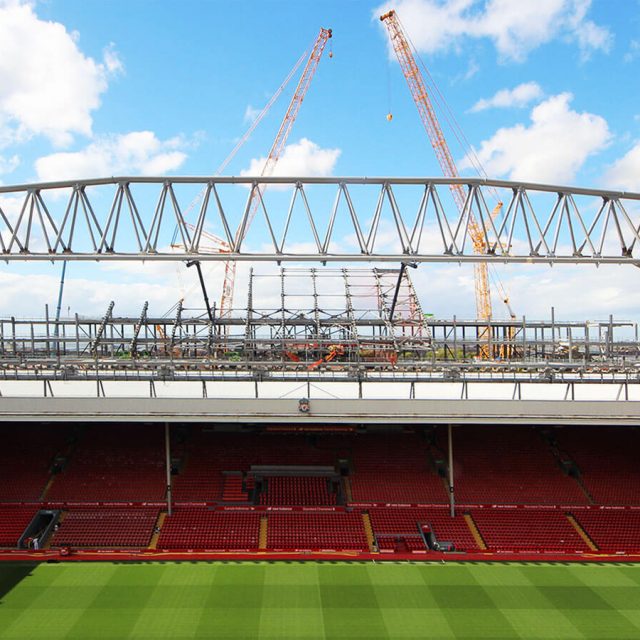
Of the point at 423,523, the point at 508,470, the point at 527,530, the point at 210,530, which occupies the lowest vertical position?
the point at 527,530

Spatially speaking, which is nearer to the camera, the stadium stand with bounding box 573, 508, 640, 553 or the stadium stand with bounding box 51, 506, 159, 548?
the stadium stand with bounding box 51, 506, 159, 548

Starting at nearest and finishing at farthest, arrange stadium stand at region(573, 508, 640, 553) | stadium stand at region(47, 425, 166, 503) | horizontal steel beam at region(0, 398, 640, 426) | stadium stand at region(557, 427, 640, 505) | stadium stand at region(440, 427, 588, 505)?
horizontal steel beam at region(0, 398, 640, 426), stadium stand at region(573, 508, 640, 553), stadium stand at region(47, 425, 166, 503), stadium stand at region(440, 427, 588, 505), stadium stand at region(557, 427, 640, 505)

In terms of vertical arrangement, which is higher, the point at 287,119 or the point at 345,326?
the point at 287,119

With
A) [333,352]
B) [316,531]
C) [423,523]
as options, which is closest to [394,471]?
[423,523]

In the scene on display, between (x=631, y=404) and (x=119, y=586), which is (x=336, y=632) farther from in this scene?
(x=631, y=404)

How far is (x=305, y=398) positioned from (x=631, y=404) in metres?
12.3

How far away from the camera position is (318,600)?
16.2m

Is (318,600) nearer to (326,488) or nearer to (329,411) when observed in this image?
(329,411)

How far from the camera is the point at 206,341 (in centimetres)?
3341

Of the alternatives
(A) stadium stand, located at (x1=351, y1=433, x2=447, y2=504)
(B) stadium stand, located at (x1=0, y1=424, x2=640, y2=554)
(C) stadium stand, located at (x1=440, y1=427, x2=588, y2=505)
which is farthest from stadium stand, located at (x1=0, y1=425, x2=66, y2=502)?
(C) stadium stand, located at (x1=440, y1=427, x2=588, y2=505)

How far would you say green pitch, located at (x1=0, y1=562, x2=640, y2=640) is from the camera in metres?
14.7

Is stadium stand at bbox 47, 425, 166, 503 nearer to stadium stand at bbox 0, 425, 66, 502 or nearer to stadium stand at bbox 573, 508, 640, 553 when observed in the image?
stadium stand at bbox 0, 425, 66, 502

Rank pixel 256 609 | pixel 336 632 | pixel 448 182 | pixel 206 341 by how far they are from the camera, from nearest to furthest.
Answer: pixel 336 632 < pixel 256 609 < pixel 448 182 < pixel 206 341

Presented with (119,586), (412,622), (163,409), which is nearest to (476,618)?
(412,622)
